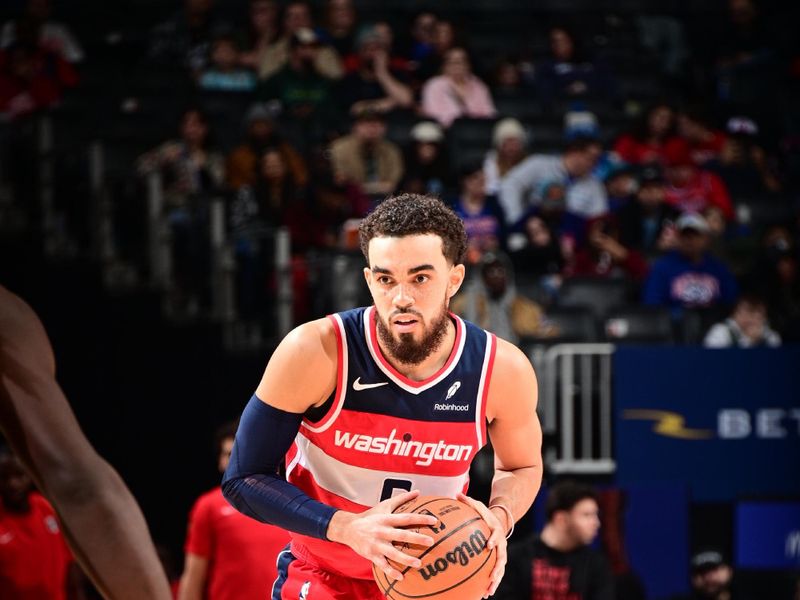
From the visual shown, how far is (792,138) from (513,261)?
16.2ft

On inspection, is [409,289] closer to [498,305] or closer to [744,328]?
[498,305]

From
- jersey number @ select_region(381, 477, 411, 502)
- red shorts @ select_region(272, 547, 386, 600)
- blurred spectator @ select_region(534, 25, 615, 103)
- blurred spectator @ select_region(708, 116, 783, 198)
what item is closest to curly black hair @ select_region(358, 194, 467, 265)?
jersey number @ select_region(381, 477, 411, 502)

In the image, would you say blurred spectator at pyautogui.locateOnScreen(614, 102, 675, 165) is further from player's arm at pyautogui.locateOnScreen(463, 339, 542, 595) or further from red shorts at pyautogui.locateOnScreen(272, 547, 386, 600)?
red shorts at pyautogui.locateOnScreen(272, 547, 386, 600)

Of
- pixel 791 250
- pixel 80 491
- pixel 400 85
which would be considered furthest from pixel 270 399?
pixel 400 85

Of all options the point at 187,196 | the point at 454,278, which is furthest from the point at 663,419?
the point at 454,278

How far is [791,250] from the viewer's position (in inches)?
421

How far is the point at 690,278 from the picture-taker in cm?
1016

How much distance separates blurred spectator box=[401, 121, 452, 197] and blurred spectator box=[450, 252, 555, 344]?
1.80 meters

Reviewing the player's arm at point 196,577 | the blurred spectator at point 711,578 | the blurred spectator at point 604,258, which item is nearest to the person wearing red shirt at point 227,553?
the player's arm at point 196,577

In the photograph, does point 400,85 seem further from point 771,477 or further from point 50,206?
point 771,477

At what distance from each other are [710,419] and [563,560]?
1765mm

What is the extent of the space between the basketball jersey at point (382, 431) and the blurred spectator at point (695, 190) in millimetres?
8077

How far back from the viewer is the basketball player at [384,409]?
3.77 metres

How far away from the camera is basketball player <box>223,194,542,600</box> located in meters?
3.77
